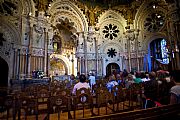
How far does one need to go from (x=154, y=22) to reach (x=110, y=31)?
5.49 metres

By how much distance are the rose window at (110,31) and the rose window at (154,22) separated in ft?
12.4

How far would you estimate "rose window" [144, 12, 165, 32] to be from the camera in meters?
17.1

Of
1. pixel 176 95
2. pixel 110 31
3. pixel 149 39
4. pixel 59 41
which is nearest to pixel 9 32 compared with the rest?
pixel 59 41

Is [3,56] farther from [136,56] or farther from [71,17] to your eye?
[136,56]

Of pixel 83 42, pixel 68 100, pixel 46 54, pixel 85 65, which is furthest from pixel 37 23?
pixel 68 100

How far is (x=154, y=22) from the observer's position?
17.6 m

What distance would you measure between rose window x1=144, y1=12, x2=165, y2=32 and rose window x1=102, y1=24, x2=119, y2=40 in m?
3.79

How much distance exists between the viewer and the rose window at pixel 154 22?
1711cm

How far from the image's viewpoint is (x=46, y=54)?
14117 mm

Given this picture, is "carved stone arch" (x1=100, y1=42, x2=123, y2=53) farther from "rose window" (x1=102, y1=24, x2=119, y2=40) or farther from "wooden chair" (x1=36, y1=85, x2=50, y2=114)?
"wooden chair" (x1=36, y1=85, x2=50, y2=114)

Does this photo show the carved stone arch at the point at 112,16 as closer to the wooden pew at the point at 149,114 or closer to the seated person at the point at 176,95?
the seated person at the point at 176,95

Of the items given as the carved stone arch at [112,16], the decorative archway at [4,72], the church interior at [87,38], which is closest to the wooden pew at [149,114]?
the church interior at [87,38]

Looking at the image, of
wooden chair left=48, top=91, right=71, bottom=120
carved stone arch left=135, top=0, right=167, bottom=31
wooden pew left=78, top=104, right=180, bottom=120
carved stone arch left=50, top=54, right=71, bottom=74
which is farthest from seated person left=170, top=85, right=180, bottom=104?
carved stone arch left=50, top=54, right=71, bottom=74

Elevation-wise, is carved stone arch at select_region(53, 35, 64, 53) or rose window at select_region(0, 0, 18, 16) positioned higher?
rose window at select_region(0, 0, 18, 16)
